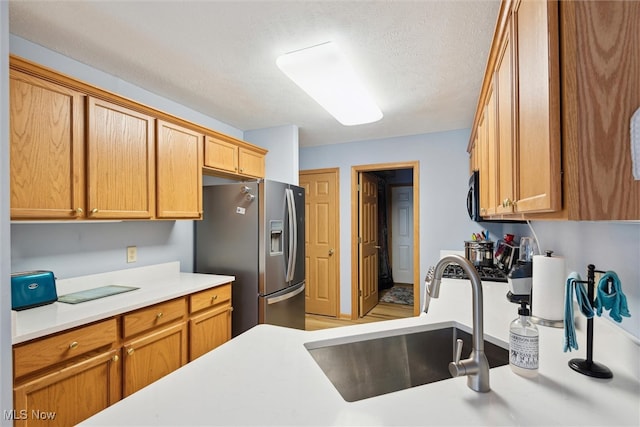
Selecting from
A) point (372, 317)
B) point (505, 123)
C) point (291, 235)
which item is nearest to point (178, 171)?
point (291, 235)

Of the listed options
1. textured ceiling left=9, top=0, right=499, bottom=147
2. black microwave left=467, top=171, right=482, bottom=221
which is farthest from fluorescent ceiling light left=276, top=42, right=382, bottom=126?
black microwave left=467, top=171, right=482, bottom=221

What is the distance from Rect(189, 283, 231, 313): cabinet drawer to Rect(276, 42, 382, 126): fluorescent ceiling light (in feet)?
5.29

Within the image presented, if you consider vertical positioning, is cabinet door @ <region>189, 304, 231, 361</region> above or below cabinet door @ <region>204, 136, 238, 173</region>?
below

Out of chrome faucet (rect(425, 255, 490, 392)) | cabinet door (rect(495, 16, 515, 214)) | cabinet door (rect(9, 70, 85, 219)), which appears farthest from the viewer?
cabinet door (rect(9, 70, 85, 219))

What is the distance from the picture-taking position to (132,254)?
2.31m

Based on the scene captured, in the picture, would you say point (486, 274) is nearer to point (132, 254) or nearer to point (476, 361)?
point (476, 361)

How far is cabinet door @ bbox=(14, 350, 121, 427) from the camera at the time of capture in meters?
1.30

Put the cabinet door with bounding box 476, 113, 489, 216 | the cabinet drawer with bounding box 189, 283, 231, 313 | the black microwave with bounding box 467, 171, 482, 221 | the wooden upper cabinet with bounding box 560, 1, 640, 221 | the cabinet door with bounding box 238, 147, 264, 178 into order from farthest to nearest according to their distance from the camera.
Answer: the cabinet door with bounding box 238, 147, 264, 178 < the black microwave with bounding box 467, 171, 482, 221 < the cabinet drawer with bounding box 189, 283, 231, 313 < the cabinet door with bounding box 476, 113, 489, 216 < the wooden upper cabinet with bounding box 560, 1, 640, 221

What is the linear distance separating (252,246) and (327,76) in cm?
147

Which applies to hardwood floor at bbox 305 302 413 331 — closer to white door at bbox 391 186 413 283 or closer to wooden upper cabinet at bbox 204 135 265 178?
white door at bbox 391 186 413 283

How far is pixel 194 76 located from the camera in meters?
2.19

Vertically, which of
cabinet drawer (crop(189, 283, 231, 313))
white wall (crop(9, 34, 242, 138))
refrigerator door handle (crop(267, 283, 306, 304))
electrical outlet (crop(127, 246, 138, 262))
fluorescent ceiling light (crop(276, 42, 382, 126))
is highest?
white wall (crop(9, 34, 242, 138))

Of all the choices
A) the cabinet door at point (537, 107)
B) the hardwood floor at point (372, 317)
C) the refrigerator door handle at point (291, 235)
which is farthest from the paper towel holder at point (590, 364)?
the hardwood floor at point (372, 317)

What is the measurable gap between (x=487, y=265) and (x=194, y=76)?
285cm
